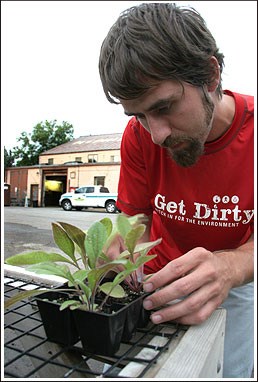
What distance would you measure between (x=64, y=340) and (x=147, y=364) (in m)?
0.12

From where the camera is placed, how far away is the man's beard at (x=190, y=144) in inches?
24.6

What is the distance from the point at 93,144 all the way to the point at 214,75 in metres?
13.4

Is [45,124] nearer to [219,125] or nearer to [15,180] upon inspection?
[15,180]

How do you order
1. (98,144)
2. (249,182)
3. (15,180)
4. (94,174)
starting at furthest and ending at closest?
(15,180)
(98,144)
(94,174)
(249,182)

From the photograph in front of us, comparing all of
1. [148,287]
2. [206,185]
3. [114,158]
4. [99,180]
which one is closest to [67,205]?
[99,180]

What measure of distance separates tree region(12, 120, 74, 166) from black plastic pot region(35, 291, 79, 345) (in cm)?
1973

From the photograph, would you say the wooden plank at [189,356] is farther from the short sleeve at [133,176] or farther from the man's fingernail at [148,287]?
the short sleeve at [133,176]

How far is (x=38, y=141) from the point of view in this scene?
19359 millimetres

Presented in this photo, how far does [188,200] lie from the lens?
0.75 m

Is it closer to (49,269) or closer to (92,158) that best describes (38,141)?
(92,158)

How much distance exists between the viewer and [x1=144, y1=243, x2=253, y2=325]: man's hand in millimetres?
406

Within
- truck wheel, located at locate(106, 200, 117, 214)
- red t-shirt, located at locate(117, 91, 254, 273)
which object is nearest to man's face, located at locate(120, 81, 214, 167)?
red t-shirt, located at locate(117, 91, 254, 273)

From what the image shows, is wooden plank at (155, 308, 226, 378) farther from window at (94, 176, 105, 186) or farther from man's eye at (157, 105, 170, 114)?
window at (94, 176, 105, 186)

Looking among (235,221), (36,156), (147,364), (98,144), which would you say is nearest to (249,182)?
(235,221)
